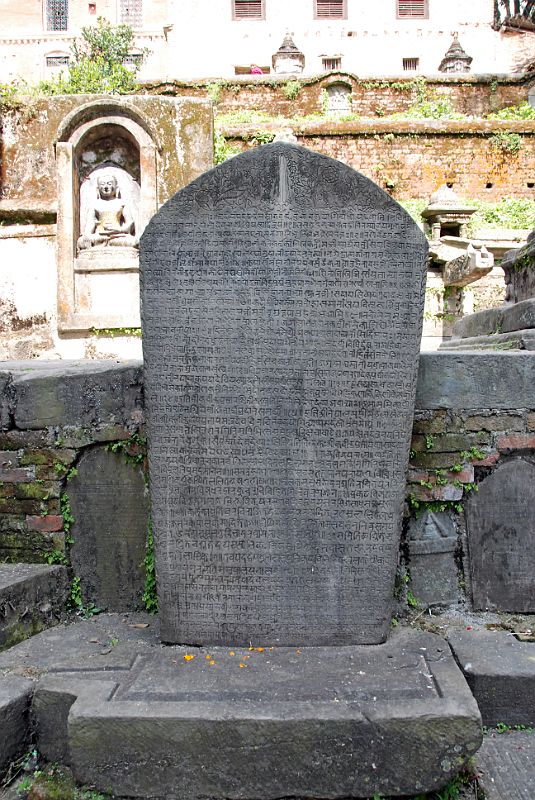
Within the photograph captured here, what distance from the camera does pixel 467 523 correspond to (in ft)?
8.87

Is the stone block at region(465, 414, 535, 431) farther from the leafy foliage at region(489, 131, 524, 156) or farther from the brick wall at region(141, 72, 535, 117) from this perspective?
the brick wall at region(141, 72, 535, 117)

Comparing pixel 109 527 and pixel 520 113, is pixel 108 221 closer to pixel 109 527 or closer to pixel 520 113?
pixel 109 527

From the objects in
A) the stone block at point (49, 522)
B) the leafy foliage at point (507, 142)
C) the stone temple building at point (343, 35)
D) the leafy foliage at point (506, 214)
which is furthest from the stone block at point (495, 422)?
the stone temple building at point (343, 35)

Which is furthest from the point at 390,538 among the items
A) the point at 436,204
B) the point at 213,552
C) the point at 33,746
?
the point at 436,204

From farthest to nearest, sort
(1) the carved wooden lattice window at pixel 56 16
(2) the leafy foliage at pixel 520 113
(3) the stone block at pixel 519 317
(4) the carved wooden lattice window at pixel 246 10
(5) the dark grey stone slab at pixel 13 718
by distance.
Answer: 1. (1) the carved wooden lattice window at pixel 56 16
2. (4) the carved wooden lattice window at pixel 246 10
3. (2) the leafy foliage at pixel 520 113
4. (3) the stone block at pixel 519 317
5. (5) the dark grey stone slab at pixel 13 718

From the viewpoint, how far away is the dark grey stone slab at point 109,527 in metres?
2.70

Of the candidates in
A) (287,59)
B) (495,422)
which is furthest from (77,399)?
(287,59)

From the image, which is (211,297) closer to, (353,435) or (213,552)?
(353,435)

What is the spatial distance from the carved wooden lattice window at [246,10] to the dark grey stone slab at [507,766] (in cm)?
2793

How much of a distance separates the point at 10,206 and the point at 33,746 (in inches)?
244

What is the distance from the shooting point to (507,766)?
204cm

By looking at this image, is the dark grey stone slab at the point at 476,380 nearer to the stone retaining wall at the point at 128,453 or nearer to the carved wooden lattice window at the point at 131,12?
the stone retaining wall at the point at 128,453

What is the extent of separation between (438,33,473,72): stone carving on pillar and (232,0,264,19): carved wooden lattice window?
782 cm

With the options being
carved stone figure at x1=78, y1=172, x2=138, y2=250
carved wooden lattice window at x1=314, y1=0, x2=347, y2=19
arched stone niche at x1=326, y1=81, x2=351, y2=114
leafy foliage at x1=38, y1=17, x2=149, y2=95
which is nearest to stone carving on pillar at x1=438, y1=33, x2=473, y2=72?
carved wooden lattice window at x1=314, y1=0, x2=347, y2=19
